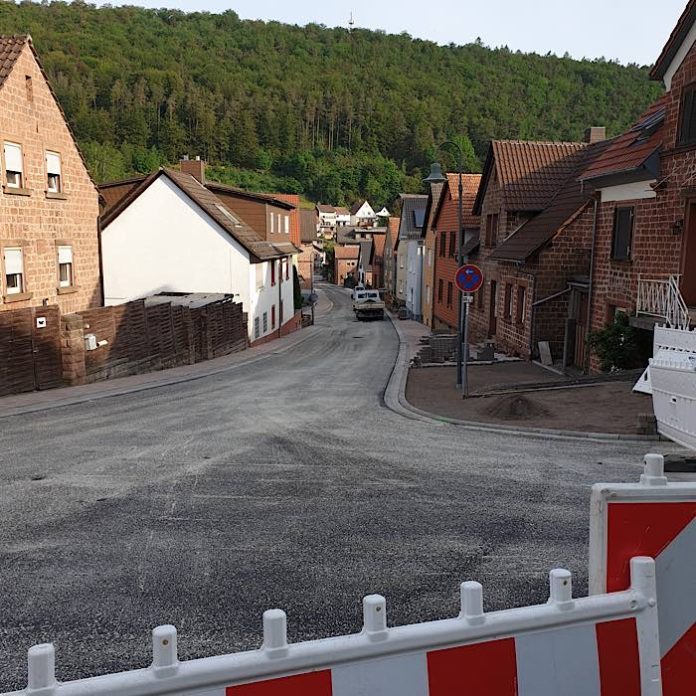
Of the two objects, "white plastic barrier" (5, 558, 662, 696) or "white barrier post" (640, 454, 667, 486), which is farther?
"white barrier post" (640, 454, 667, 486)

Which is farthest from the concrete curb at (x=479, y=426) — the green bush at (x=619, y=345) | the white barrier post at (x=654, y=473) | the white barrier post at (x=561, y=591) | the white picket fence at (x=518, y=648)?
the white barrier post at (x=561, y=591)

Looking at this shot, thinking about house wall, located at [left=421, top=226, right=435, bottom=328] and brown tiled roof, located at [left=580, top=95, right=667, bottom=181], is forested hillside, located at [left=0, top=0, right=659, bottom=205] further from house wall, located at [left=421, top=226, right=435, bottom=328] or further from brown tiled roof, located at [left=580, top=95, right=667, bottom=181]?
brown tiled roof, located at [left=580, top=95, right=667, bottom=181]

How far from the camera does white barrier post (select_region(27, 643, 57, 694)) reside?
2135 mm

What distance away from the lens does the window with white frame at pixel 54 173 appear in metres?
22.2

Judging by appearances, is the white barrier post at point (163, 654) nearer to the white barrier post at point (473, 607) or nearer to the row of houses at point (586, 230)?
the white barrier post at point (473, 607)

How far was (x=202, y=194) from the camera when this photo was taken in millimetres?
32438

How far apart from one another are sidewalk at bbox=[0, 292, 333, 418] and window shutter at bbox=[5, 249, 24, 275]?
→ 14.8 ft

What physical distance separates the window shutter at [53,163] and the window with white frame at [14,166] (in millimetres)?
1594

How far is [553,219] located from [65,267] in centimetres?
1690

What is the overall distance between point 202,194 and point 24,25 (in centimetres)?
11401

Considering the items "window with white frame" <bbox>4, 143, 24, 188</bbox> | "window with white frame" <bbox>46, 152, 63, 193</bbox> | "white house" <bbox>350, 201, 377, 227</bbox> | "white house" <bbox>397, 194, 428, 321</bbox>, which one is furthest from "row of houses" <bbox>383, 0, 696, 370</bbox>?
"white house" <bbox>350, 201, 377, 227</bbox>

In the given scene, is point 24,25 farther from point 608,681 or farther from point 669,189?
point 608,681

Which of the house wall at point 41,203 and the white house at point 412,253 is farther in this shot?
the white house at point 412,253

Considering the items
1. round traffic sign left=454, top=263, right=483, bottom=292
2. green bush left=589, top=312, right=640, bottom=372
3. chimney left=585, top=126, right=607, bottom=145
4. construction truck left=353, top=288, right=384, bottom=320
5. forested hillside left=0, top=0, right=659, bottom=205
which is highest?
forested hillside left=0, top=0, right=659, bottom=205
